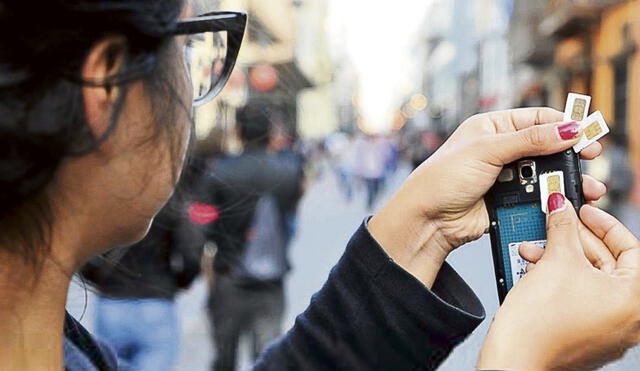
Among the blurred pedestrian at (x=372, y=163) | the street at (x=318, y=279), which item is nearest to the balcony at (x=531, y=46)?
the street at (x=318, y=279)

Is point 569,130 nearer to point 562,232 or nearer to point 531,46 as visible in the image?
point 562,232

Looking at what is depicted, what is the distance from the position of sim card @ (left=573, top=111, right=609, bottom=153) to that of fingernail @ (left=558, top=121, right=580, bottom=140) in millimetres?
14

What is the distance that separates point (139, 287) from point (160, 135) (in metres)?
2.41

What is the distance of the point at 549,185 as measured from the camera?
3.54 feet

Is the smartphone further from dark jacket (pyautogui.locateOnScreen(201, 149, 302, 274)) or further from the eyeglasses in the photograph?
dark jacket (pyautogui.locateOnScreen(201, 149, 302, 274))

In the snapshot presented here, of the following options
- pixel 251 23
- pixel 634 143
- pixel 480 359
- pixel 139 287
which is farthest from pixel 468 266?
pixel 634 143

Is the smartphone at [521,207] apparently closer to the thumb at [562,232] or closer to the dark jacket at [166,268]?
the thumb at [562,232]

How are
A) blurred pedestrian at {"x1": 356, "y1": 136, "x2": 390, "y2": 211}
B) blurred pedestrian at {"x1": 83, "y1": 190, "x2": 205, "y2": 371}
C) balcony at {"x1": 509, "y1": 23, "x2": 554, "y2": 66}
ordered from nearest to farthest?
blurred pedestrian at {"x1": 83, "y1": 190, "x2": 205, "y2": 371} < blurred pedestrian at {"x1": 356, "y1": 136, "x2": 390, "y2": 211} < balcony at {"x1": 509, "y1": 23, "x2": 554, "y2": 66}

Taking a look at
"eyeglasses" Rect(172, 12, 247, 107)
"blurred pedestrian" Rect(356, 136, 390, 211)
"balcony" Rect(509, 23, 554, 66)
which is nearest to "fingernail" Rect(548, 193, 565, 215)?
"eyeglasses" Rect(172, 12, 247, 107)

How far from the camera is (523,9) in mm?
22812

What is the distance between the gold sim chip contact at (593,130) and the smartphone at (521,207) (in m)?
0.03

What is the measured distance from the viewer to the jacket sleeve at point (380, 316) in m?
1.12

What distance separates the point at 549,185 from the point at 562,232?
168 mm

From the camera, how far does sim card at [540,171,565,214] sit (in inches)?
41.9
